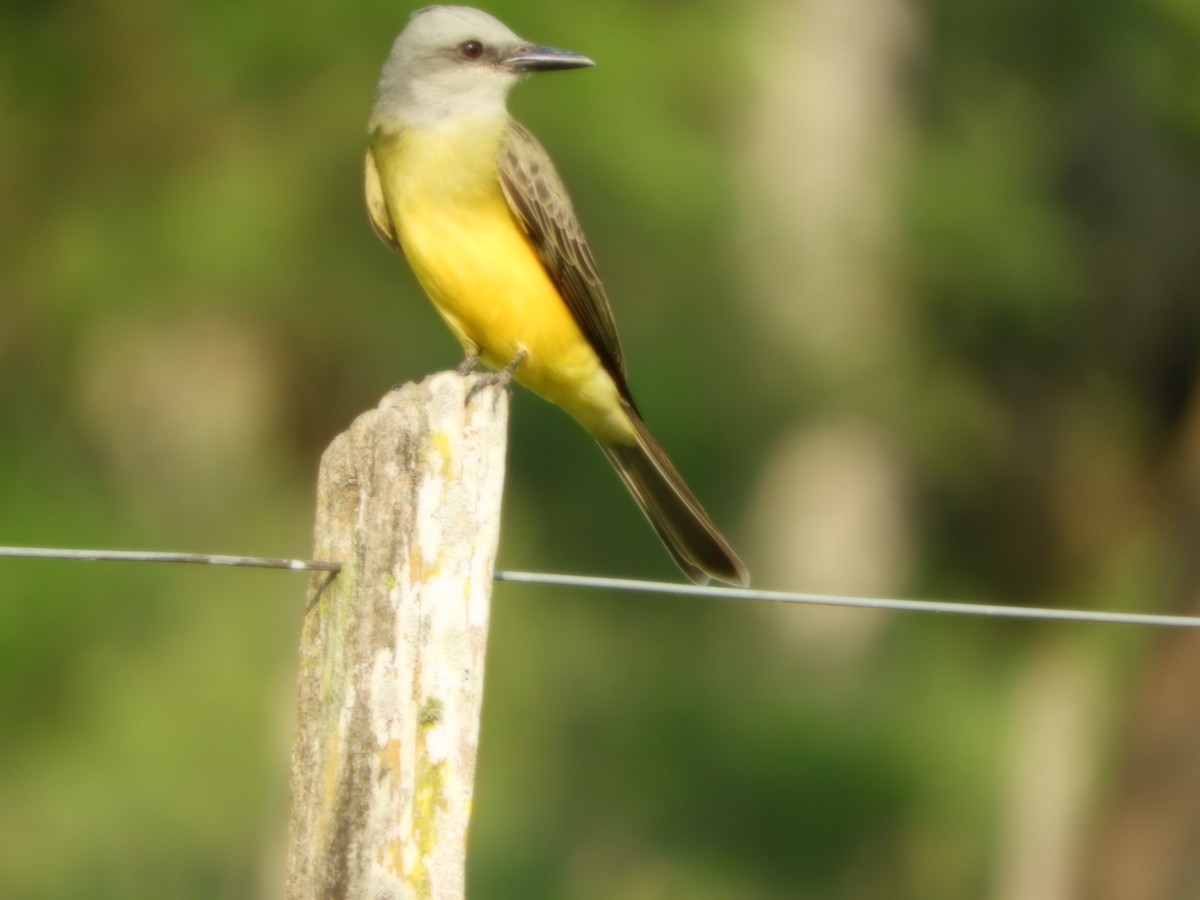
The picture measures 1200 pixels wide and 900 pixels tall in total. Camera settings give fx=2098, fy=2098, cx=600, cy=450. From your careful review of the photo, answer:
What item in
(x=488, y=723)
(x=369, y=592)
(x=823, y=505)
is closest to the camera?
(x=369, y=592)

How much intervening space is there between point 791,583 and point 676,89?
407cm

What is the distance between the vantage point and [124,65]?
8430 millimetres

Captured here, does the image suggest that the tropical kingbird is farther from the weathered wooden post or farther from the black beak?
the weathered wooden post

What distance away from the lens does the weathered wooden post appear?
2.59 metres

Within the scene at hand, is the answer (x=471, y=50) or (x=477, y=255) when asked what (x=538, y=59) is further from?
(x=477, y=255)

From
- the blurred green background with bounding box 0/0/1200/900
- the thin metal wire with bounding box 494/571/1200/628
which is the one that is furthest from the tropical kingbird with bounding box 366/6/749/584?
the blurred green background with bounding box 0/0/1200/900

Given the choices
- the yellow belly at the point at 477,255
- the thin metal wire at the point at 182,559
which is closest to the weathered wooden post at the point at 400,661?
the thin metal wire at the point at 182,559

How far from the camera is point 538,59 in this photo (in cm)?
456

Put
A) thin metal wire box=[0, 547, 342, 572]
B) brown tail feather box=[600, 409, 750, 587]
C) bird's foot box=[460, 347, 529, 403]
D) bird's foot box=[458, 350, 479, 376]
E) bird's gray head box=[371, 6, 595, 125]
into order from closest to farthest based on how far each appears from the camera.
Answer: thin metal wire box=[0, 547, 342, 572] → bird's foot box=[460, 347, 529, 403] → bird's foot box=[458, 350, 479, 376] → brown tail feather box=[600, 409, 750, 587] → bird's gray head box=[371, 6, 595, 125]

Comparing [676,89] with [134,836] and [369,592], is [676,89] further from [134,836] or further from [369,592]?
[369,592]

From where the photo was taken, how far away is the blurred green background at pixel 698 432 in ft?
27.5

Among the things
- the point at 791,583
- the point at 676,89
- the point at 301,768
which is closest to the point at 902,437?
the point at 791,583

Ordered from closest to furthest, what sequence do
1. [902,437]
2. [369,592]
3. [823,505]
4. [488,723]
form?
[369,592] < [488,723] < [902,437] < [823,505]

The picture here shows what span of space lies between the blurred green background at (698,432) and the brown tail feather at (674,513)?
147 inches
